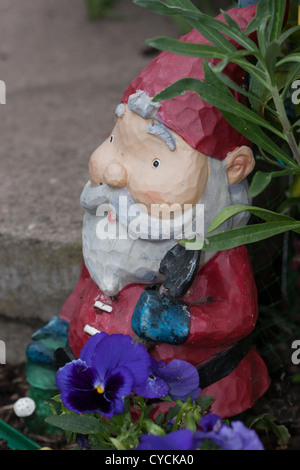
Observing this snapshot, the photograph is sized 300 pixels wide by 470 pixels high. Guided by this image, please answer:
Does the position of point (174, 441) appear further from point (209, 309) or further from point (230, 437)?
point (209, 309)

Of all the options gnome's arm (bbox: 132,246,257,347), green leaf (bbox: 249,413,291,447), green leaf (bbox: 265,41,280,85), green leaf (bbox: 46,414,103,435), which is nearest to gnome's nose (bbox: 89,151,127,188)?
gnome's arm (bbox: 132,246,257,347)

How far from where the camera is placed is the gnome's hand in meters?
1.35

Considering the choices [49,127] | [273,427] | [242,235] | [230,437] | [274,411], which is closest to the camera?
[230,437]

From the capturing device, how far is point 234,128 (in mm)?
1328

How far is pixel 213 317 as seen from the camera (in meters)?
1.38

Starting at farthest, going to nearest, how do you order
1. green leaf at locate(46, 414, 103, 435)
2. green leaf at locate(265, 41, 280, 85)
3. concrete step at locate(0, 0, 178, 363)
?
concrete step at locate(0, 0, 178, 363)
green leaf at locate(46, 414, 103, 435)
green leaf at locate(265, 41, 280, 85)

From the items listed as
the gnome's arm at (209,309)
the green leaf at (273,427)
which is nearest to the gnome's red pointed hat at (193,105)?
the gnome's arm at (209,309)

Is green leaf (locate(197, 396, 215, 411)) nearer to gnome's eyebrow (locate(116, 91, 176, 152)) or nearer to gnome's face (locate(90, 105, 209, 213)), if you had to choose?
gnome's face (locate(90, 105, 209, 213))

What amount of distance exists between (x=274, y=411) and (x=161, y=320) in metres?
0.66

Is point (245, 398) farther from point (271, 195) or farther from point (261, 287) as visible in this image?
point (271, 195)

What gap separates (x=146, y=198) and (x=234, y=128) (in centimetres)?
21

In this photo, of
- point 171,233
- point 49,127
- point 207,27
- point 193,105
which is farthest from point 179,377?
point 49,127

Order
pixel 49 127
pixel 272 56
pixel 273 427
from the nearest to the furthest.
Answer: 1. pixel 272 56
2. pixel 273 427
3. pixel 49 127

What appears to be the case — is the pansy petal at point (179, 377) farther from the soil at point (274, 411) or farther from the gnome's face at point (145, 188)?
the soil at point (274, 411)
